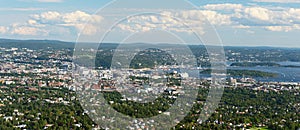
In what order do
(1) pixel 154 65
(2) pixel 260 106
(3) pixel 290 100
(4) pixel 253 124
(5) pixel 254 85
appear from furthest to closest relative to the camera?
(1) pixel 154 65, (5) pixel 254 85, (3) pixel 290 100, (2) pixel 260 106, (4) pixel 253 124

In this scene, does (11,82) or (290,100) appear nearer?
(290,100)

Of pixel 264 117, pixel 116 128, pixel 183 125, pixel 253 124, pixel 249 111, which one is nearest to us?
pixel 116 128

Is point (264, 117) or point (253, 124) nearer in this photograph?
point (253, 124)

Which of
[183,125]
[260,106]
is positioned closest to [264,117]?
[260,106]

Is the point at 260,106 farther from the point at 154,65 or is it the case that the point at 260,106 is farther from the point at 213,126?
the point at 154,65

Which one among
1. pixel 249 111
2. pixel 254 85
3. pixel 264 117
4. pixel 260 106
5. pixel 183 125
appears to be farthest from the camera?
pixel 254 85

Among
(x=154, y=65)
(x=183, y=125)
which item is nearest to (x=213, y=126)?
(x=183, y=125)

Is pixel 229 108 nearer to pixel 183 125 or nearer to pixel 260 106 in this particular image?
pixel 260 106

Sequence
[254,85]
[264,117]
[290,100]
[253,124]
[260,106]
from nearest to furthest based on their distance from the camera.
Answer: [253,124]
[264,117]
[260,106]
[290,100]
[254,85]
